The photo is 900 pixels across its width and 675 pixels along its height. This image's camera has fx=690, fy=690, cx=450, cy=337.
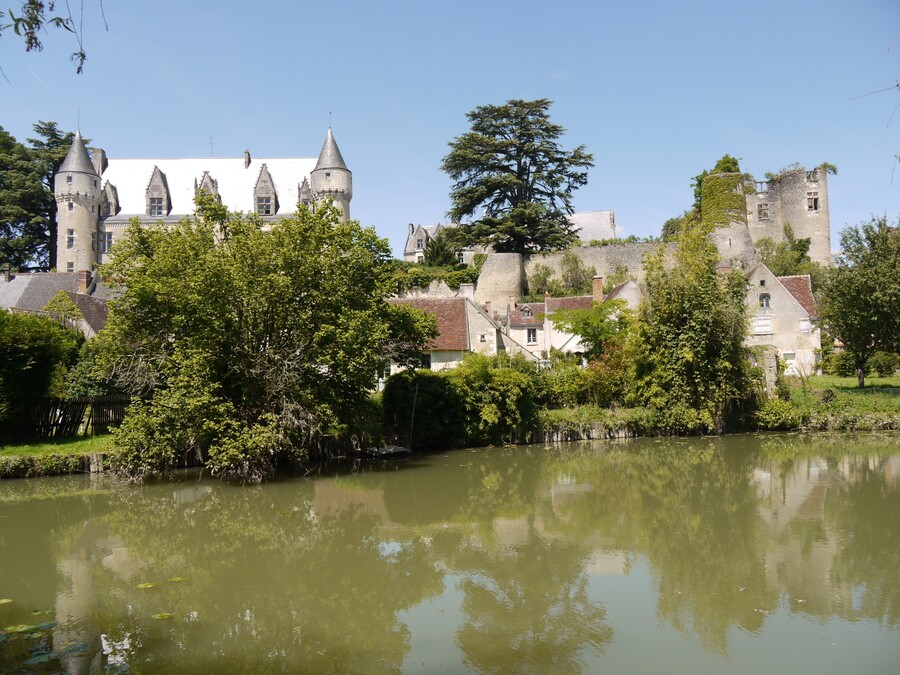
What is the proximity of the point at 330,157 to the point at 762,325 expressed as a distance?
29.7 meters

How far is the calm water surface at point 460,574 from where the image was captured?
6.55 metres

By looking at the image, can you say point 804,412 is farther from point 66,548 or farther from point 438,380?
point 66,548

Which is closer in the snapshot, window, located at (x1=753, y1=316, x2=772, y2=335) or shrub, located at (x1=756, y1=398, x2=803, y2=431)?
shrub, located at (x1=756, y1=398, x2=803, y2=431)

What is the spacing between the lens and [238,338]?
1591 cm

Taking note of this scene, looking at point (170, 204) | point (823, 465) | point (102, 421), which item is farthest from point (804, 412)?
point (170, 204)

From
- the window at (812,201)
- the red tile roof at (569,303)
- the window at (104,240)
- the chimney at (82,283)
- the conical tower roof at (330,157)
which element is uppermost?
the conical tower roof at (330,157)

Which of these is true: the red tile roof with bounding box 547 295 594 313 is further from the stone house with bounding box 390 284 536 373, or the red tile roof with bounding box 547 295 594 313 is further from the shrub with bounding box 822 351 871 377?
the shrub with bounding box 822 351 871 377

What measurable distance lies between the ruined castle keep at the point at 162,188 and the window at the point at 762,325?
2731 centimetres

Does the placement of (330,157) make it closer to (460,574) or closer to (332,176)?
(332,176)

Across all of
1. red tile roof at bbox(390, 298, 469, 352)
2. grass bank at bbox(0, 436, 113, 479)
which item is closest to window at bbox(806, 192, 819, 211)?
red tile roof at bbox(390, 298, 469, 352)

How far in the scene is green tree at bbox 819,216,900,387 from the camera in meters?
24.3

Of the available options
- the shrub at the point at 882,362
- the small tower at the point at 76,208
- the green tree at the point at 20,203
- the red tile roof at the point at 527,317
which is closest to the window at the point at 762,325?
the shrub at the point at 882,362

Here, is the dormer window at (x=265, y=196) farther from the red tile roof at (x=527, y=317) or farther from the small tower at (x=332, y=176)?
the red tile roof at (x=527, y=317)

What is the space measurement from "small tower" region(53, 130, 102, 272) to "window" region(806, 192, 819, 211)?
4878 centimetres
